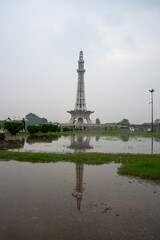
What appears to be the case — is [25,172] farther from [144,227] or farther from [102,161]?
[144,227]

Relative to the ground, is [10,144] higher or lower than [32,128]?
lower

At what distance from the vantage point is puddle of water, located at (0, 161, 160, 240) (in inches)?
106

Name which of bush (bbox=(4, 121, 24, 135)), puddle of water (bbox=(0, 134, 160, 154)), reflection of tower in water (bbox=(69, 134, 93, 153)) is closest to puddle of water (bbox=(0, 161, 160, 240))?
puddle of water (bbox=(0, 134, 160, 154))

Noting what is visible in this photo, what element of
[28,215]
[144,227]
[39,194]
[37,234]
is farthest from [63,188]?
[144,227]

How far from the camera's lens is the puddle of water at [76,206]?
2.69m

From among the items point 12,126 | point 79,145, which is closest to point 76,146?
point 79,145

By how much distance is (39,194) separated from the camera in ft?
13.1

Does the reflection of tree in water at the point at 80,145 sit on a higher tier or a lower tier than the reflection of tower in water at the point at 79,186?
higher

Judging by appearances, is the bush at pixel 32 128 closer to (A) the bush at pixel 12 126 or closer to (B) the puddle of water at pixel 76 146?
(A) the bush at pixel 12 126

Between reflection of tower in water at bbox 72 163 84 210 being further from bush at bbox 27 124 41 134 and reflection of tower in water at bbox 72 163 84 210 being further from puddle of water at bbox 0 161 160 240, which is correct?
bush at bbox 27 124 41 134

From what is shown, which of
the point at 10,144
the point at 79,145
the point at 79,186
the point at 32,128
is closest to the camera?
the point at 79,186

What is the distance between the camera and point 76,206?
3479 mm

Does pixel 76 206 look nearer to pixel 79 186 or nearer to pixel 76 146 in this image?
pixel 79 186

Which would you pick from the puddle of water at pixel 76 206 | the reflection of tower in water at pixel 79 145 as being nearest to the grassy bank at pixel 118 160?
the puddle of water at pixel 76 206
